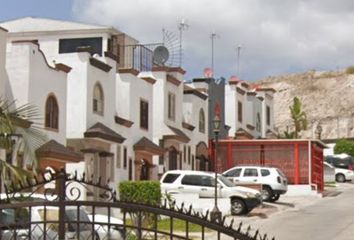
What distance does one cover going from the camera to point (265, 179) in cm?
3966

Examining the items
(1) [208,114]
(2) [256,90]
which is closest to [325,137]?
(2) [256,90]

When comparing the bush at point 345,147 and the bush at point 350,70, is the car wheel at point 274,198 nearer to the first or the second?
the bush at point 345,147

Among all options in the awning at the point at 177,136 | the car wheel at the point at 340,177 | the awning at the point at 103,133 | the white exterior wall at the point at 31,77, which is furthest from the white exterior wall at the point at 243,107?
the white exterior wall at the point at 31,77

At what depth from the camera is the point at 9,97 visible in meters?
26.6

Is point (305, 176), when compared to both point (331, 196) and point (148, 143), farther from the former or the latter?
point (148, 143)

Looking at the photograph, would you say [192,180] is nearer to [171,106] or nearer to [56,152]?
[171,106]

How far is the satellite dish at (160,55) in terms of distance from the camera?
135 feet

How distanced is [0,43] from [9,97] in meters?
2.05

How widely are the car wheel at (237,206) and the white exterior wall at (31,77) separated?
772cm

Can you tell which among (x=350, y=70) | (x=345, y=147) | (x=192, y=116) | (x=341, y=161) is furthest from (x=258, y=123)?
(x=350, y=70)

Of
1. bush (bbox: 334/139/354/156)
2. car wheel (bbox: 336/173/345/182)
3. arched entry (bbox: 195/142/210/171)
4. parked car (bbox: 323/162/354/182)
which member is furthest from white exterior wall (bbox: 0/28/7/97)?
bush (bbox: 334/139/354/156)

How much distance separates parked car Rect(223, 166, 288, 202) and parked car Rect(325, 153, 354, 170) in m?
25.8

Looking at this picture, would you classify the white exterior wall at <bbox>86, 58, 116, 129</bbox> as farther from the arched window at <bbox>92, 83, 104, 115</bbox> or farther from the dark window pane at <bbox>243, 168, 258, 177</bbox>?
the dark window pane at <bbox>243, 168, 258, 177</bbox>

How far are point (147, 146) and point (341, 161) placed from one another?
33279mm
